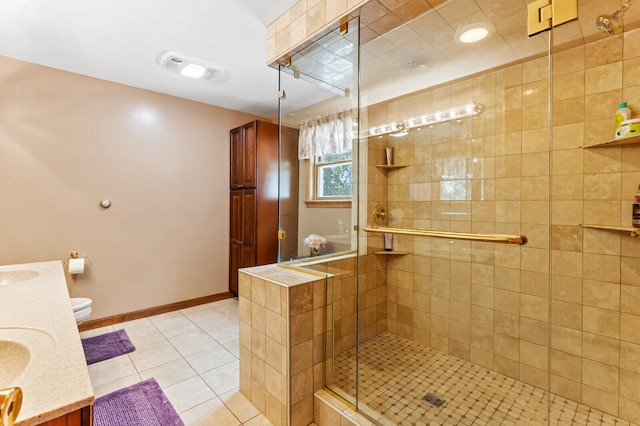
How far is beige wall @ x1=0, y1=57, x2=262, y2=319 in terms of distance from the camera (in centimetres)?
253

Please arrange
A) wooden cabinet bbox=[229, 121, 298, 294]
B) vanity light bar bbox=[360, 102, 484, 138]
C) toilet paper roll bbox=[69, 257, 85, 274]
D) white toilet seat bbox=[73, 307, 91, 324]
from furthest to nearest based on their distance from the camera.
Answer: wooden cabinet bbox=[229, 121, 298, 294] < toilet paper roll bbox=[69, 257, 85, 274] < white toilet seat bbox=[73, 307, 91, 324] < vanity light bar bbox=[360, 102, 484, 138]

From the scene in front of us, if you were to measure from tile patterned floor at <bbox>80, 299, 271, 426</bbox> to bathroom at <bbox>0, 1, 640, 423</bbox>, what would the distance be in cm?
52

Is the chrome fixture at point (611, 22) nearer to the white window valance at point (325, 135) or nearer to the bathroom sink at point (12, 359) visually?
the white window valance at point (325, 135)

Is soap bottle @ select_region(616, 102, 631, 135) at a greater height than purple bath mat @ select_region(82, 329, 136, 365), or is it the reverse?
soap bottle @ select_region(616, 102, 631, 135)

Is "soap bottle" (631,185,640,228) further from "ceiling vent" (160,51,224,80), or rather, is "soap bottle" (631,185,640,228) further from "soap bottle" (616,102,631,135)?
"ceiling vent" (160,51,224,80)

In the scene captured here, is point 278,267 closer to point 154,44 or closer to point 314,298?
point 314,298

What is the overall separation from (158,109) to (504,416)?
401 cm

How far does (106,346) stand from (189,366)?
88 centimetres

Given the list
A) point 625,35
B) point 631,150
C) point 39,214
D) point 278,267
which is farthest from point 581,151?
point 39,214

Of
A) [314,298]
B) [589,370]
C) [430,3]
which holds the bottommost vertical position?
[589,370]

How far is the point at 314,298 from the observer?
171cm

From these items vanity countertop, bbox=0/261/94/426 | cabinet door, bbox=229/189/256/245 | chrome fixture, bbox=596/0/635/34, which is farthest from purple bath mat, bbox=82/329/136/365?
→ chrome fixture, bbox=596/0/635/34

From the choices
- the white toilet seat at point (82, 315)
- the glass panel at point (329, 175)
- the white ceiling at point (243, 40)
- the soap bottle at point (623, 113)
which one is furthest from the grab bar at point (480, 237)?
the white toilet seat at point (82, 315)

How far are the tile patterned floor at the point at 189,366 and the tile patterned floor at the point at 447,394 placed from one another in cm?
66
